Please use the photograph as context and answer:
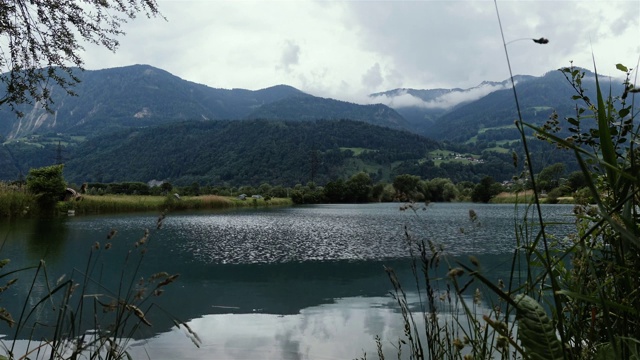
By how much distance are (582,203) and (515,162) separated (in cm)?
147

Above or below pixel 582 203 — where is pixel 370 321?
below

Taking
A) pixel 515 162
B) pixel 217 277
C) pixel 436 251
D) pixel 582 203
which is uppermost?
pixel 515 162

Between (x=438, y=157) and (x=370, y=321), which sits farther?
(x=438, y=157)

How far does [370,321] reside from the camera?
21.0 feet

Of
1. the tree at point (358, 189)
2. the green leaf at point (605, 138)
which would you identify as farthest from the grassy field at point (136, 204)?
the tree at point (358, 189)

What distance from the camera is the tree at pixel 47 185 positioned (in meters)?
24.1

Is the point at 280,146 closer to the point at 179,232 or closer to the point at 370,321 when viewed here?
the point at 179,232

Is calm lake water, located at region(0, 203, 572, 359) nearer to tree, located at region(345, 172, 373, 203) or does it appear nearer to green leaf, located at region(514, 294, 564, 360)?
green leaf, located at region(514, 294, 564, 360)

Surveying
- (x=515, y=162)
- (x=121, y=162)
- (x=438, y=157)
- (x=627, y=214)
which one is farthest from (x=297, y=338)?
(x=121, y=162)

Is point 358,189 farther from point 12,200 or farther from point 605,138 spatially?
point 605,138

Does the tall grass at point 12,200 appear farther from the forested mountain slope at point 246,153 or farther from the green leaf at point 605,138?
the forested mountain slope at point 246,153

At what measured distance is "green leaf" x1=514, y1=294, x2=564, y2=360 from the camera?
1104mm

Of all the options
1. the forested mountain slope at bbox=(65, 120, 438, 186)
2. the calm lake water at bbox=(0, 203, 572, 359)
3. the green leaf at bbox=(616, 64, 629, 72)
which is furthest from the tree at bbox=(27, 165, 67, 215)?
the forested mountain slope at bbox=(65, 120, 438, 186)

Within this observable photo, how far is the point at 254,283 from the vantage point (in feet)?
31.7
